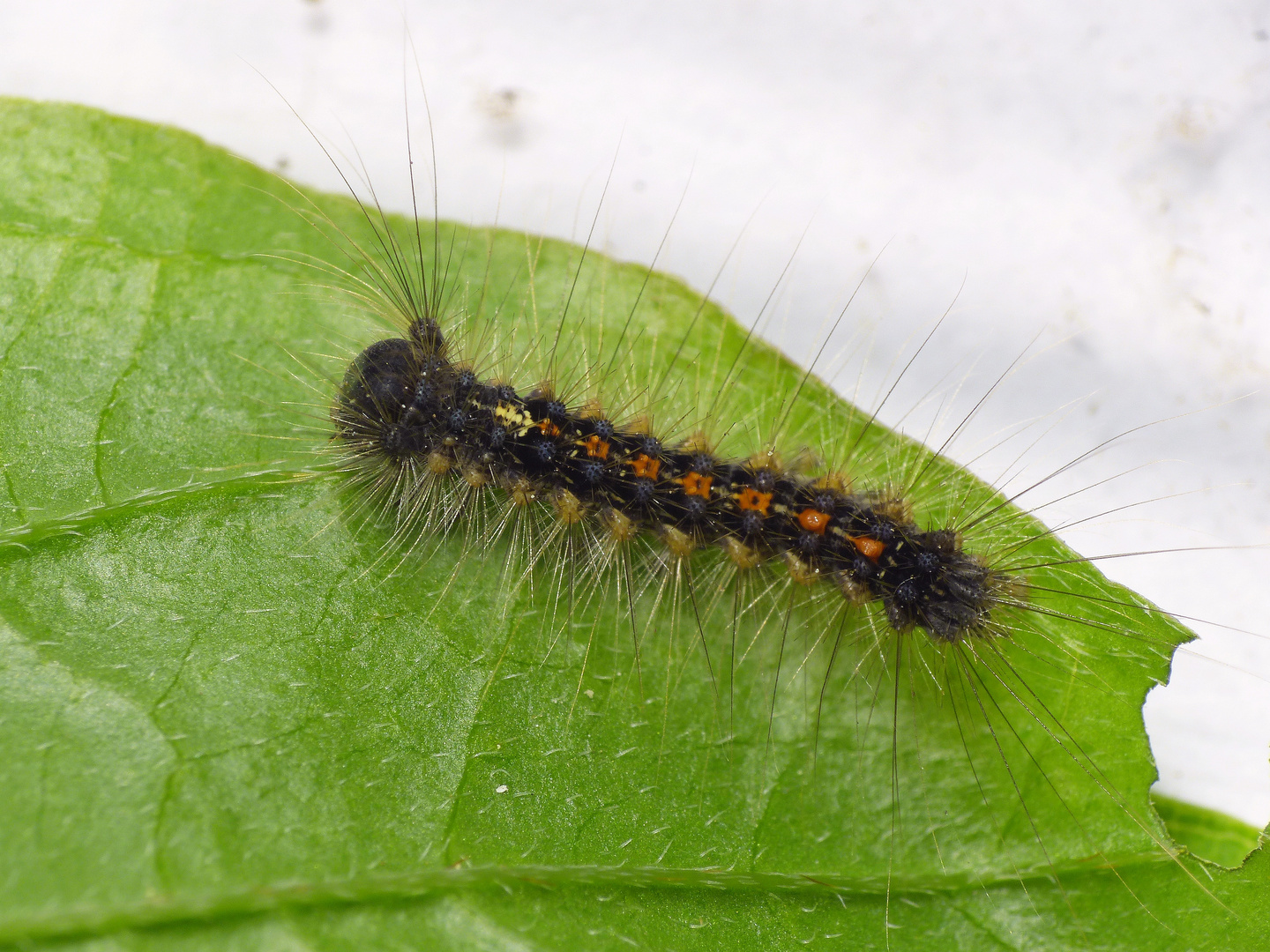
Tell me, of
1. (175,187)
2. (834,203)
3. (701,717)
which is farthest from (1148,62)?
(175,187)

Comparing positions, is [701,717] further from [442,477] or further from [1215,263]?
[1215,263]

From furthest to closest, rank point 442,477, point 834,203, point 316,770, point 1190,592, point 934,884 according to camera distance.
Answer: point 834,203 → point 1190,592 → point 442,477 → point 934,884 → point 316,770

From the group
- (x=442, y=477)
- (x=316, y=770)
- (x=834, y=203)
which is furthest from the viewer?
(x=834, y=203)

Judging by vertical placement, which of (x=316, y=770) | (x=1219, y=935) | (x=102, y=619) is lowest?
(x=316, y=770)

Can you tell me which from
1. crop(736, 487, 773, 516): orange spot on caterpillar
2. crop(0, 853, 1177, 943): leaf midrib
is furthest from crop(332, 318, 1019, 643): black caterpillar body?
crop(0, 853, 1177, 943): leaf midrib

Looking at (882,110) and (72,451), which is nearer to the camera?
(72,451)

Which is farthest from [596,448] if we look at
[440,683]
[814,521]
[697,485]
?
[440,683]

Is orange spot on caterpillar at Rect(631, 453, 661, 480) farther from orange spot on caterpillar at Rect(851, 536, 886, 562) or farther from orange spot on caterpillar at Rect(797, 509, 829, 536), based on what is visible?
orange spot on caterpillar at Rect(851, 536, 886, 562)
